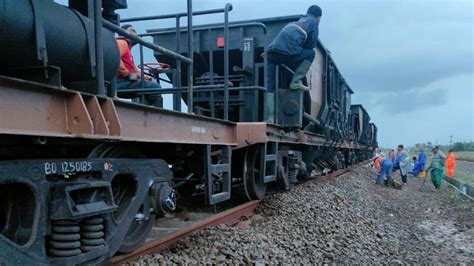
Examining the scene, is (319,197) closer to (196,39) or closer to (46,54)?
(196,39)

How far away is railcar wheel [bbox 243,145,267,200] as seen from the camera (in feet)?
21.0

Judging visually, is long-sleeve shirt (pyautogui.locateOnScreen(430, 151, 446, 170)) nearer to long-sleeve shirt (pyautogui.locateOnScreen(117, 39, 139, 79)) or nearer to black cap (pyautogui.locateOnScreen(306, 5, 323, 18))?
black cap (pyautogui.locateOnScreen(306, 5, 323, 18))

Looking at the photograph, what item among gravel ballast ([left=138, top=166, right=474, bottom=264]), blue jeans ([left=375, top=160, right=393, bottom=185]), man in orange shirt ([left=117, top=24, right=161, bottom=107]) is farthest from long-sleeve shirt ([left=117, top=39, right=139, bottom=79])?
blue jeans ([left=375, top=160, right=393, bottom=185])

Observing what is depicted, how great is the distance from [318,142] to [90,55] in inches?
294

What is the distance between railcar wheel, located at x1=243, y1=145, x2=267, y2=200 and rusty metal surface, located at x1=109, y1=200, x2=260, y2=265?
16cm

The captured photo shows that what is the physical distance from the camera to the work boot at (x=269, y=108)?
263 inches

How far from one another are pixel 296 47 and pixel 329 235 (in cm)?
285

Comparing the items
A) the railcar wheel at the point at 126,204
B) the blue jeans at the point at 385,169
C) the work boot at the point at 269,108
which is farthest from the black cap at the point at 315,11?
the blue jeans at the point at 385,169

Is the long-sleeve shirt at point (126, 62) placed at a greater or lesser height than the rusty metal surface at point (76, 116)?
greater

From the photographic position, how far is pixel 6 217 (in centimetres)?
259

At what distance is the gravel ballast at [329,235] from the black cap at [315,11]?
9.88 feet

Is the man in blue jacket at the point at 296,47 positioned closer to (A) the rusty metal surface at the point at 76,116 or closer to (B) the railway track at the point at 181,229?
(B) the railway track at the point at 181,229

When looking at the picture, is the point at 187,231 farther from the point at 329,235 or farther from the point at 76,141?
the point at 329,235

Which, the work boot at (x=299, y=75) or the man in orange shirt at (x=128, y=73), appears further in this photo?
the work boot at (x=299, y=75)
